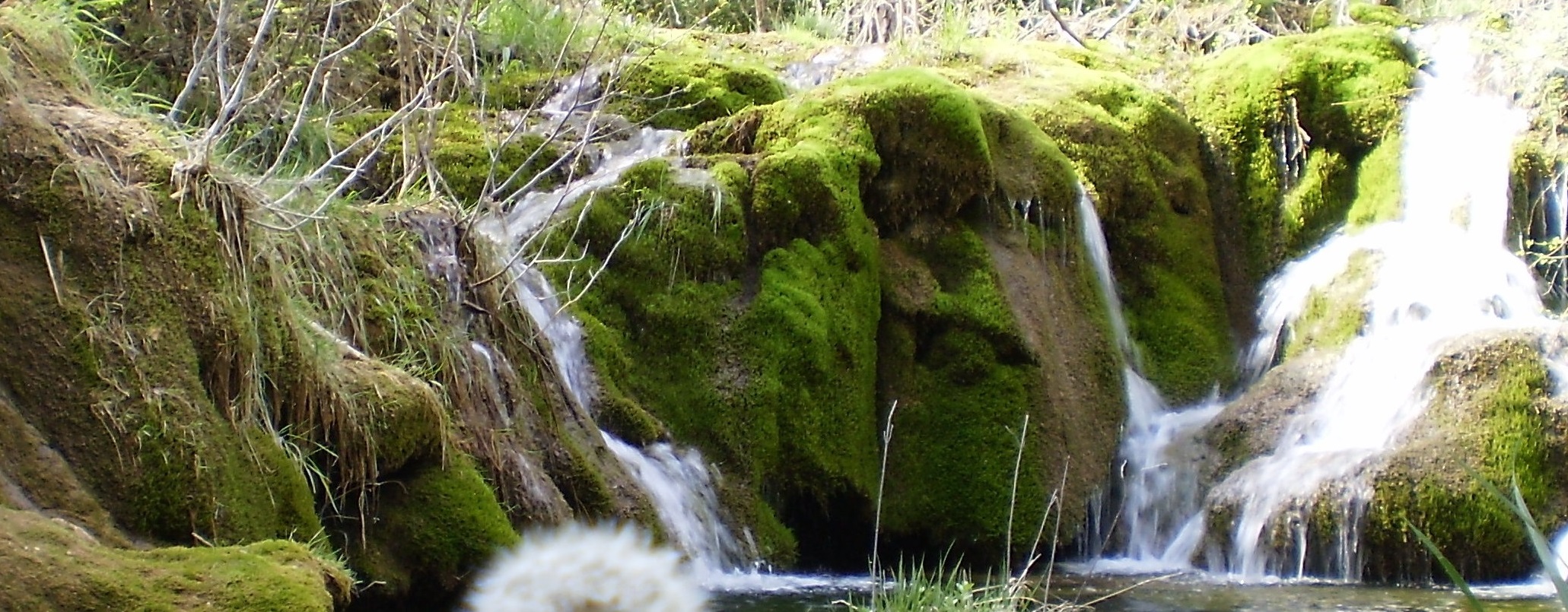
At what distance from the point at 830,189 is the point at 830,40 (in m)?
4.59

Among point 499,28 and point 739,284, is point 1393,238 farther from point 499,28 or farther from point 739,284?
point 499,28

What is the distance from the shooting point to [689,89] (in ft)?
31.6

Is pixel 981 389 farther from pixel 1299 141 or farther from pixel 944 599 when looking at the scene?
pixel 944 599

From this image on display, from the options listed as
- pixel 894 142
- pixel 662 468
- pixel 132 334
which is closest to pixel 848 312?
pixel 894 142

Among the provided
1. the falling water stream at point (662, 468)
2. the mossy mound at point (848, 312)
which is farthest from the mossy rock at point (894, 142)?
the falling water stream at point (662, 468)

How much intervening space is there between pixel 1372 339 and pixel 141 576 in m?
7.60

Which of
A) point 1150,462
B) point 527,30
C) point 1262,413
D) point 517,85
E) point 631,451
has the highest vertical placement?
point 527,30

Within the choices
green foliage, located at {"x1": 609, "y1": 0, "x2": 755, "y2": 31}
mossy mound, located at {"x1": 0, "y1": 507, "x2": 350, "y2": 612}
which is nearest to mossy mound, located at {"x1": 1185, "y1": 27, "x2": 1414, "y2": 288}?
green foliage, located at {"x1": 609, "y1": 0, "x2": 755, "y2": 31}

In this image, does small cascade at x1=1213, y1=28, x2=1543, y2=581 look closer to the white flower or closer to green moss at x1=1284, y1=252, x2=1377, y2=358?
green moss at x1=1284, y1=252, x2=1377, y2=358

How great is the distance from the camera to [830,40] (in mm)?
11883

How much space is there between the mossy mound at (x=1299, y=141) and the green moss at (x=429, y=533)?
702cm

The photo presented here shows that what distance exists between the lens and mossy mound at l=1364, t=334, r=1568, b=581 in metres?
6.86

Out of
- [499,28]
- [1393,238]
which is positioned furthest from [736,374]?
[1393,238]

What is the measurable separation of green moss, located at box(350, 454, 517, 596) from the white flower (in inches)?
3.7
